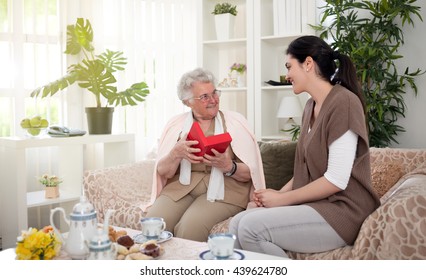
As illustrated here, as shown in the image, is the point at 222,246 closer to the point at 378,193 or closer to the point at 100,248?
the point at 100,248

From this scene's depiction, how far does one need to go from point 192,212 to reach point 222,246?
83 cm

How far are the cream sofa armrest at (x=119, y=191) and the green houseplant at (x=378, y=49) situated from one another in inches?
60.1

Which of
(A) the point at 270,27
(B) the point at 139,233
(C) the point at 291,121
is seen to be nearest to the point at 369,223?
(B) the point at 139,233

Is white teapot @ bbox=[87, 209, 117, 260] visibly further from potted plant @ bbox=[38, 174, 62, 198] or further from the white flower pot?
the white flower pot

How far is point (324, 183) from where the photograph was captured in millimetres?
1742

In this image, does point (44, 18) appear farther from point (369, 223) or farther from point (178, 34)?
point (369, 223)

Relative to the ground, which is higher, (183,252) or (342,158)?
(342,158)

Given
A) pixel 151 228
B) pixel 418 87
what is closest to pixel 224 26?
pixel 418 87

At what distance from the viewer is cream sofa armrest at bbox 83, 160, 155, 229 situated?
2.50 meters

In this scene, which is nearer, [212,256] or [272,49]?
[212,256]

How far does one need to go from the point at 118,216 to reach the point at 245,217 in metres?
0.93

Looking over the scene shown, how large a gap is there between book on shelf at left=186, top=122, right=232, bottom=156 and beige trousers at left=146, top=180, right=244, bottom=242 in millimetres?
256

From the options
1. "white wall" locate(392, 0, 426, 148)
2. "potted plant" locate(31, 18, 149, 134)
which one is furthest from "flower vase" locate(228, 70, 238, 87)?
"white wall" locate(392, 0, 426, 148)
